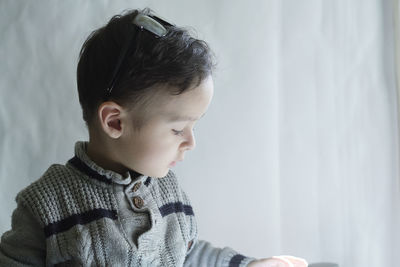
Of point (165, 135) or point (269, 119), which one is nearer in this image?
point (165, 135)

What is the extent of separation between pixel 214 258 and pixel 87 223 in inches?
11.2

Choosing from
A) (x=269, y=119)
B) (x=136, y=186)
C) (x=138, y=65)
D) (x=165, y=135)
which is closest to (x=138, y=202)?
(x=136, y=186)

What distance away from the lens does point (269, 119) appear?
1.15 metres

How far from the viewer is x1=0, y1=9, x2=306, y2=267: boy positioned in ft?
2.63

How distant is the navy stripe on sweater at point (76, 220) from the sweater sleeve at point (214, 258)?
8.7 inches

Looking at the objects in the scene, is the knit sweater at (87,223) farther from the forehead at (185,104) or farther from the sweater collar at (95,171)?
the forehead at (185,104)

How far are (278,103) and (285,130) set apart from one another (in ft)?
0.21

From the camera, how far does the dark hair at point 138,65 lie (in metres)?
0.79

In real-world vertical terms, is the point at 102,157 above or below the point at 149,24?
below

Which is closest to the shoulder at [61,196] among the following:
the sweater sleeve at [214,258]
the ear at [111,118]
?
the ear at [111,118]

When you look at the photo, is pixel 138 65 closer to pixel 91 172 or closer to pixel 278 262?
pixel 91 172

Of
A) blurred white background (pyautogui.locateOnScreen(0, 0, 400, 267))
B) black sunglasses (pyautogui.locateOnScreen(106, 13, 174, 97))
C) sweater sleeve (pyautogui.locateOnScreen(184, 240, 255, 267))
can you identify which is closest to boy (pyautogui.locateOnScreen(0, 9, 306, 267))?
black sunglasses (pyautogui.locateOnScreen(106, 13, 174, 97))

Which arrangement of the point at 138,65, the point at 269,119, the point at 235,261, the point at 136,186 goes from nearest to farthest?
the point at 138,65, the point at 136,186, the point at 235,261, the point at 269,119

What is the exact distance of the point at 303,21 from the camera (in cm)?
110
